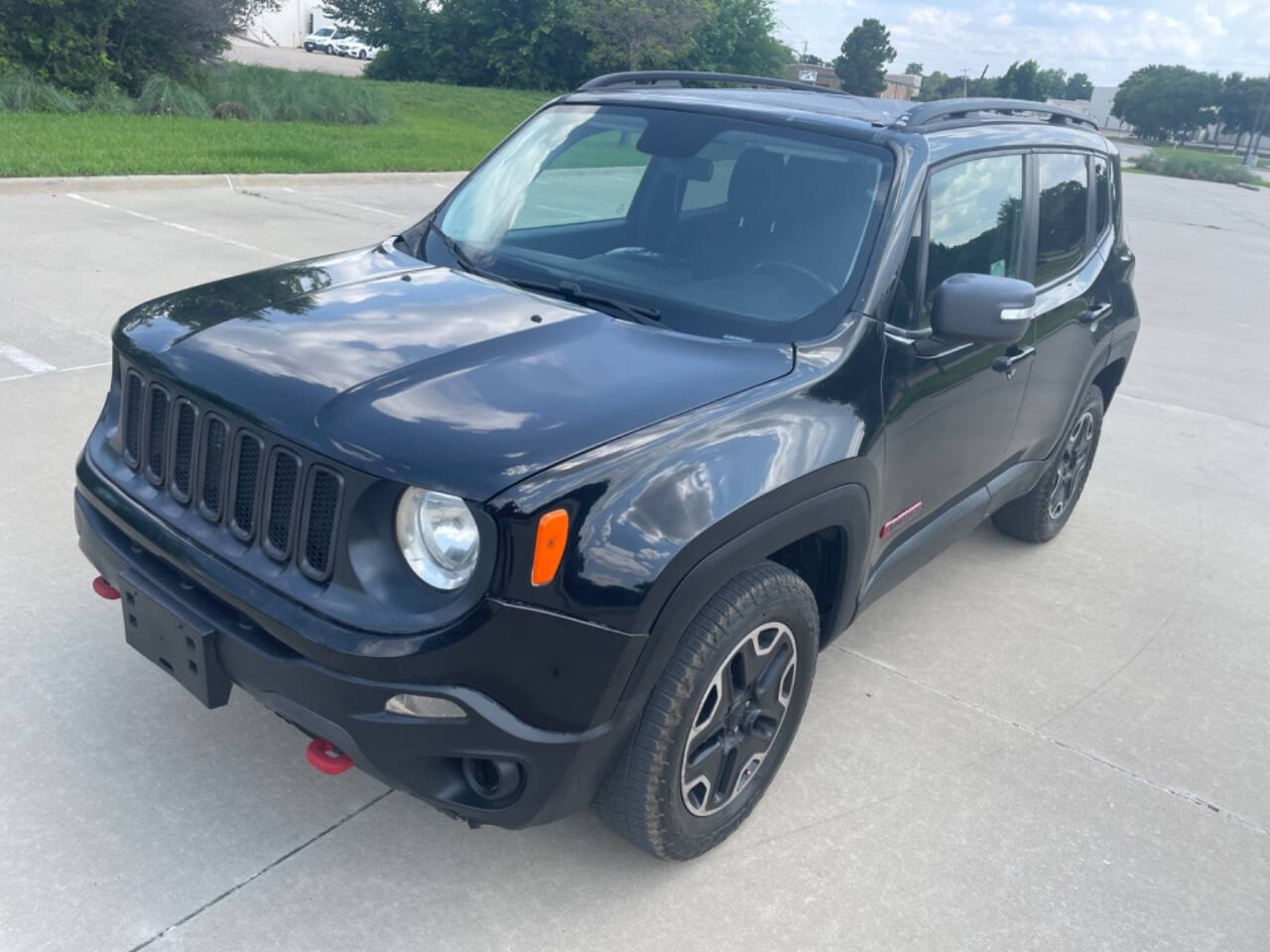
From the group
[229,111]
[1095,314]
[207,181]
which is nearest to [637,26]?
[229,111]

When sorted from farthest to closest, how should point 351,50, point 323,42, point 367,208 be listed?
point 323,42 < point 351,50 < point 367,208

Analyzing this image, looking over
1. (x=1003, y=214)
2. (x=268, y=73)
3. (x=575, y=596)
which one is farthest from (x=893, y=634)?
(x=268, y=73)

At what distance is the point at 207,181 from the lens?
39.3ft

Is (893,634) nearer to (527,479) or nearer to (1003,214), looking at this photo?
(1003,214)

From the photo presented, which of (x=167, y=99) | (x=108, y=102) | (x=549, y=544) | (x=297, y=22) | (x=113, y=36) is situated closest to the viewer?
(x=549, y=544)

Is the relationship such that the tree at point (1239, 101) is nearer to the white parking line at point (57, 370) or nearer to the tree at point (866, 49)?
the tree at point (866, 49)

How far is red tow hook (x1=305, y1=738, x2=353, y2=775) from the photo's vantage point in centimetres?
245

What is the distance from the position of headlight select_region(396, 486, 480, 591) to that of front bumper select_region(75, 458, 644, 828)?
12 centimetres

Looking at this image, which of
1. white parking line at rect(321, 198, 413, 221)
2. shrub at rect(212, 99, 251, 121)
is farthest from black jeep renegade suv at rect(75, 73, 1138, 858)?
shrub at rect(212, 99, 251, 121)

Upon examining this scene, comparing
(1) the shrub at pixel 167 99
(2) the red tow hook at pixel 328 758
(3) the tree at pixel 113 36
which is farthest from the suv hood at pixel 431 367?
(3) the tree at pixel 113 36

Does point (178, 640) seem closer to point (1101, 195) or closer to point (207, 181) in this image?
point (1101, 195)

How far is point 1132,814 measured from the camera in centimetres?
333

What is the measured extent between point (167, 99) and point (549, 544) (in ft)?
53.8

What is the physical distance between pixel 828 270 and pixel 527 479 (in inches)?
53.9
